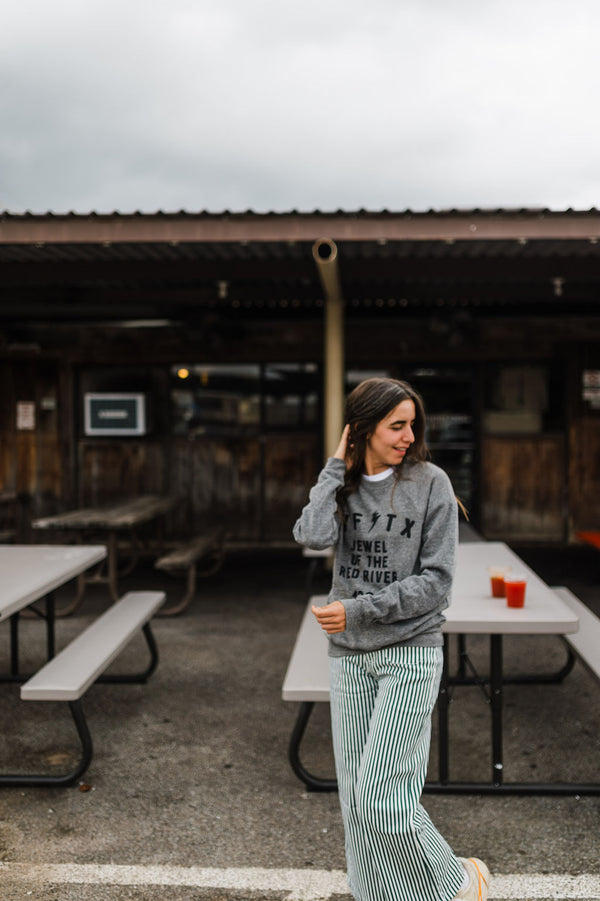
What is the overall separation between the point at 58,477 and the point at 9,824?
6.10m

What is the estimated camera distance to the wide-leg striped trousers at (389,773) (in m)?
1.88

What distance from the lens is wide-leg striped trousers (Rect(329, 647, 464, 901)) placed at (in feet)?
6.17

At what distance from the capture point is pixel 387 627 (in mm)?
1950

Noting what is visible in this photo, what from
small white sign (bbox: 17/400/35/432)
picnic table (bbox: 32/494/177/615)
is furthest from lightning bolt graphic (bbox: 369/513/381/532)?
small white sign (bbox: 17/400/35/432)

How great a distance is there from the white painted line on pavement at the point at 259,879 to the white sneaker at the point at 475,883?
0.31 meters

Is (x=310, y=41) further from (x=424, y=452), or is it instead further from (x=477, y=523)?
(x=424, y=452)

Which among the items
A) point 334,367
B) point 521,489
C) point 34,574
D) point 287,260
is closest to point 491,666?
point 34,574

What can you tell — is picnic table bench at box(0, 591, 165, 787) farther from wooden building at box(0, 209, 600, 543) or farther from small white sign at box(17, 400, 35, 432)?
small white sign at box(17, 400, 35, 432)

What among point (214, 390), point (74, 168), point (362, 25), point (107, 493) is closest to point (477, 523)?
point (214, 390)

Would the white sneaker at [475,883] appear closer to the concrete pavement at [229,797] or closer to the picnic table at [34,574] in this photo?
the concrete pavement at [229,797]

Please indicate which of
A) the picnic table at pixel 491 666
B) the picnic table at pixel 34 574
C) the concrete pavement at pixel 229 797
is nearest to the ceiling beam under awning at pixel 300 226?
the picnic table at pixel 34 574

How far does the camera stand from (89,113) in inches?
1431

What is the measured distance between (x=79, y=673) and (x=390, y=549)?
1.80m

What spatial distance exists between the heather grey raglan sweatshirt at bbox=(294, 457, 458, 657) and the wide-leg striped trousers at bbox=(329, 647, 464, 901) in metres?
0.06
